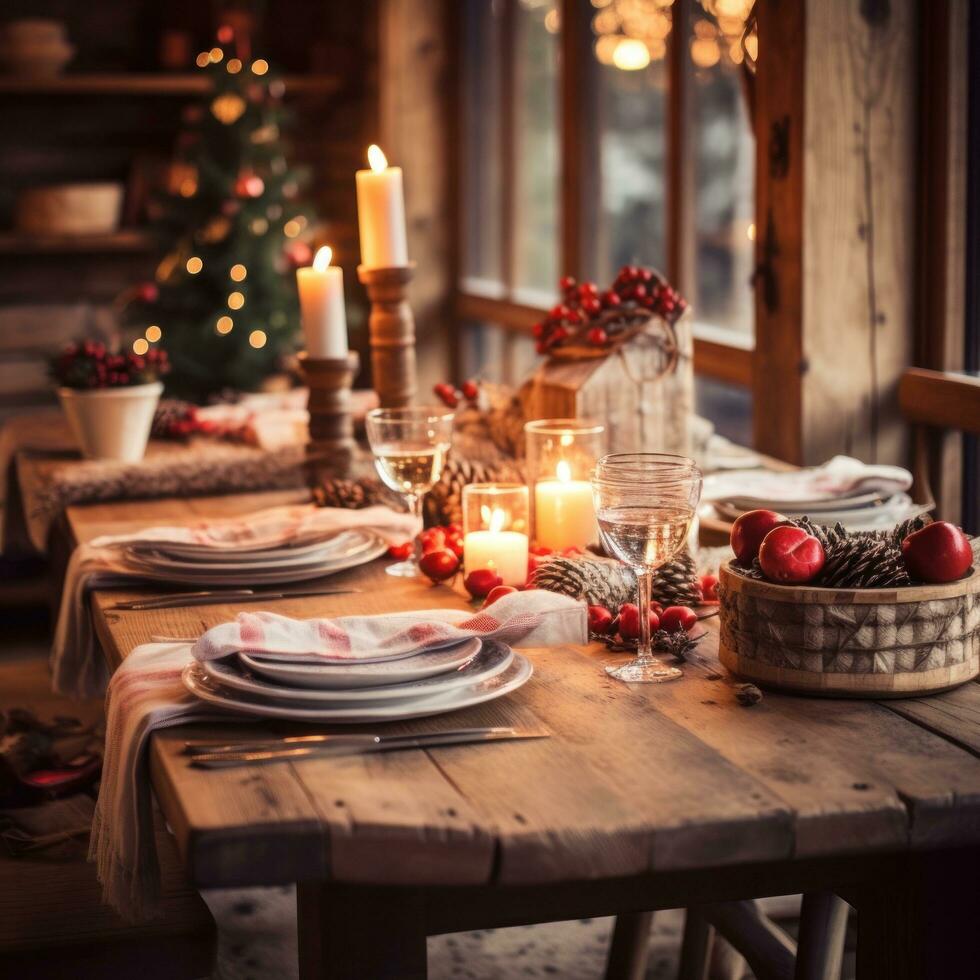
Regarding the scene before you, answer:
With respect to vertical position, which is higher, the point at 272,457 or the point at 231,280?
the point at 231,280

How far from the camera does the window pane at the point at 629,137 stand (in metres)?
3.47

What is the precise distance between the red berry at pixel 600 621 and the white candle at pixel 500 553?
0.17 metres

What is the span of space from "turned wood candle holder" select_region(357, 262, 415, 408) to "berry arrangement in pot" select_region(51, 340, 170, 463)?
1.15 feet

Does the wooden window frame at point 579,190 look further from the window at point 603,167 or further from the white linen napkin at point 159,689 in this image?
the white linen napkin at point 159,689

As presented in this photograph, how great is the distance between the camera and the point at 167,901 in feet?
4.27

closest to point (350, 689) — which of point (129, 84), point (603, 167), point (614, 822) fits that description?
point (614, 822)

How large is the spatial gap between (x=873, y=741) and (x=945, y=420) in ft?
3.78


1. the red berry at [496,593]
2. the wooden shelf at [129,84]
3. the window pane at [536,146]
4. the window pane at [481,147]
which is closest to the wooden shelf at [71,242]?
the wooden shelf at [129,84]

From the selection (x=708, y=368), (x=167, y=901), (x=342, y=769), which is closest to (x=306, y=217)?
(x=708, y=368)

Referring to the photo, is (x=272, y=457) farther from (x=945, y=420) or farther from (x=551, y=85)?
(x=551, y=85)

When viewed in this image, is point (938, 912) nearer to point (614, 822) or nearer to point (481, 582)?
point (614, 822)

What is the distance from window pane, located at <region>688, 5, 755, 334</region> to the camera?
9.97 feet

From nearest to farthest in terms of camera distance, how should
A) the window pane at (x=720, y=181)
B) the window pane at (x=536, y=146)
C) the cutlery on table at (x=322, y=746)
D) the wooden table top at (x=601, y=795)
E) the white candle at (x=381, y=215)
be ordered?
1. the wooden table top at (x=601, y=795)
2. the cutlery on table at (x=322, y=746)
3. the white candle at (x=381, y=215)
4. the window pane at (x=720, y=181)
5. the window pane at (x=536, y=146)

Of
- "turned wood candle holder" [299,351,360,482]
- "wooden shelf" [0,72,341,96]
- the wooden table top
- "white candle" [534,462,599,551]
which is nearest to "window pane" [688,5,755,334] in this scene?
"turned wood candle holder" [299,351,360,482]
